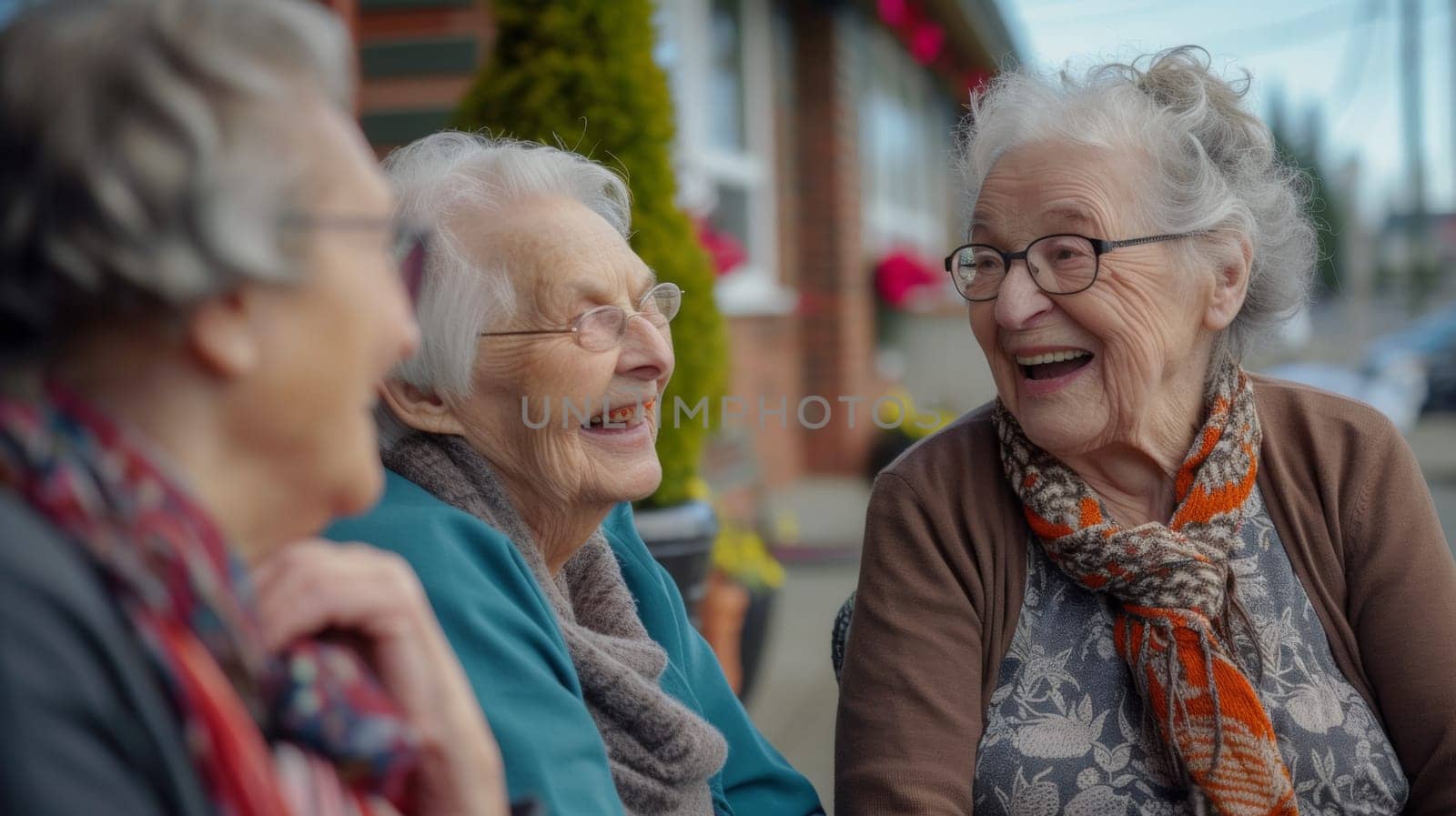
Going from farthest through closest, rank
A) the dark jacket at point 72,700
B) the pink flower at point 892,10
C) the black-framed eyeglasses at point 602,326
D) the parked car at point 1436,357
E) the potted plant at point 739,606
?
the parked car at point 1436,357, the pink flower at point 892,10, the potted plant at point 739,606, the black-framed eyeglasses at point 602,326, the dark jacket at point 72,700

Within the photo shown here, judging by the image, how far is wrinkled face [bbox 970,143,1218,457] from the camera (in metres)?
1.89

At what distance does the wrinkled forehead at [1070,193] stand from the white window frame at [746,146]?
15.3ft

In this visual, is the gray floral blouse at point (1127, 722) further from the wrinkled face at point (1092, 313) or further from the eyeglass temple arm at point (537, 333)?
the eyeglass temple arm at point (537, 333)

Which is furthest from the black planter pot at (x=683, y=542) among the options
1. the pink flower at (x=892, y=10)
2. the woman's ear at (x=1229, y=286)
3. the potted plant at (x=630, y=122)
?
the pink flower at (x=892, y=10)

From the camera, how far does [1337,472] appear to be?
1.90 m

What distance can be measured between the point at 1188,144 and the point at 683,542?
1.89m

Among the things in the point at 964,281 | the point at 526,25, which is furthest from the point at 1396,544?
the point at 526,25

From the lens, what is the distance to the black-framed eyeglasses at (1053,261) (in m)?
1.89

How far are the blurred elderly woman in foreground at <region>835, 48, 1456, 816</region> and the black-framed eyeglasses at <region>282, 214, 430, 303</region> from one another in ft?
2.54

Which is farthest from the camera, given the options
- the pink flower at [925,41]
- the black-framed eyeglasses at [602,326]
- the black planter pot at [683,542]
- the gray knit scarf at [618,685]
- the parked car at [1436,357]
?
the parked car at [1436,357]

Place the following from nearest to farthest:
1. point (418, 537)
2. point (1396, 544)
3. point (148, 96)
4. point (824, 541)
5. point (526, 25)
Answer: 1. point (148, 96)
2. point (418, 537)
3. point (1396, 544)
4. point (526, 25)
5. point (824, 541)

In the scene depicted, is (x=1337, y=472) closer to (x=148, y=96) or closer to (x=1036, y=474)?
(x=1036, y=474)

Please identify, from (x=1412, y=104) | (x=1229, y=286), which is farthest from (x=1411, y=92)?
(x=1229, y=286)

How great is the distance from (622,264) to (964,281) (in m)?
0.56
